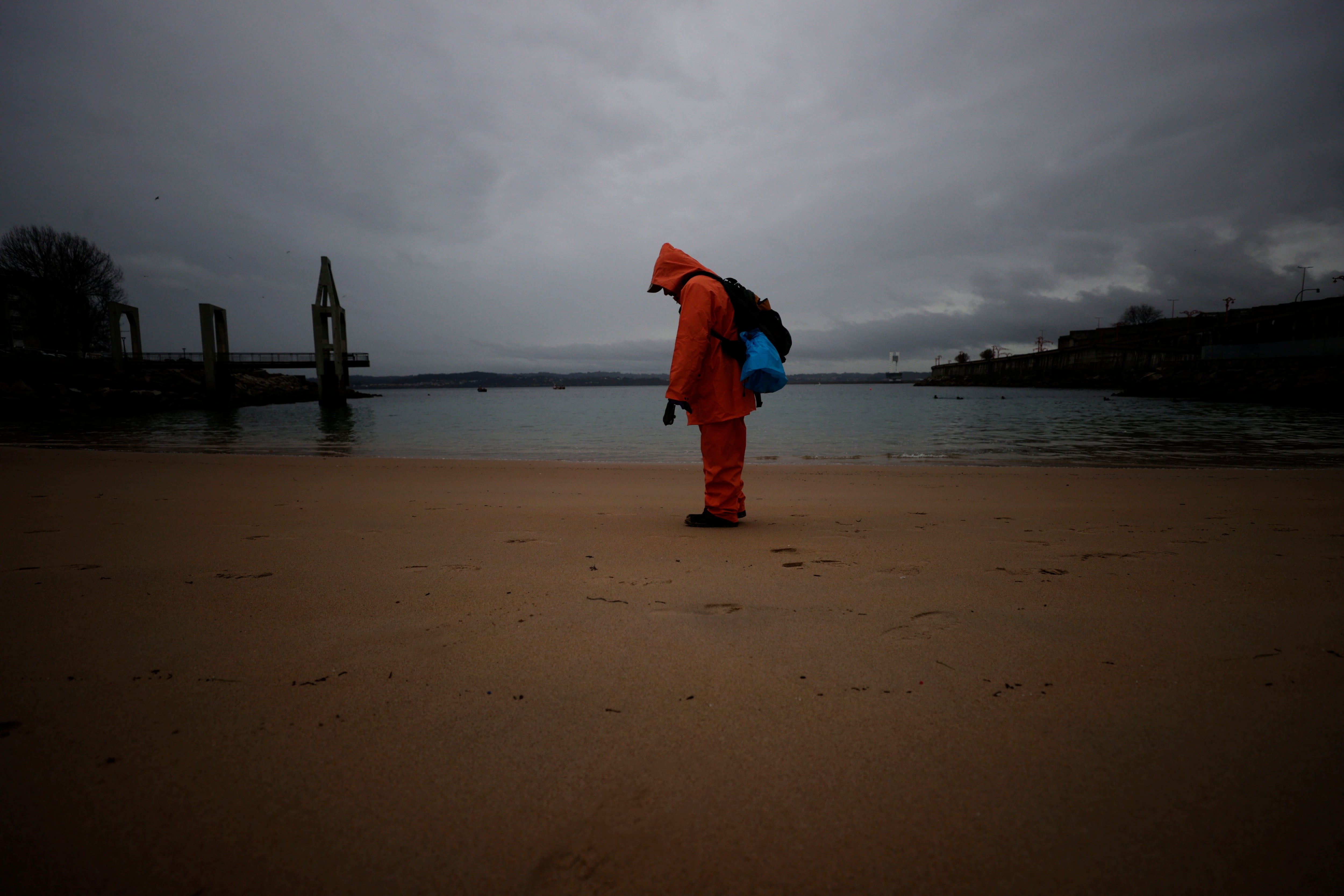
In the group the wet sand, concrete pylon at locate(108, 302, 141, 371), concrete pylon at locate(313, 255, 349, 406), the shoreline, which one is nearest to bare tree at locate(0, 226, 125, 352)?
concrete pylon at locate(108, 302, 141, 371)

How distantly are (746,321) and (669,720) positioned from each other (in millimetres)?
3117

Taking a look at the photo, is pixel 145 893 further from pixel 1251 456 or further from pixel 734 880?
pixel 1251 456

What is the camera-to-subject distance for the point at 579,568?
2877 mm

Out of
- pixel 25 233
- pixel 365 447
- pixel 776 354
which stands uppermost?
pixel 25 233

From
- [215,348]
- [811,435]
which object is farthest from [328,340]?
[811,435]

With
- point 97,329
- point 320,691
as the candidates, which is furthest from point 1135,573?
point 97,329

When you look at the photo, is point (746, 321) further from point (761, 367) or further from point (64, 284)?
point (64, 284)

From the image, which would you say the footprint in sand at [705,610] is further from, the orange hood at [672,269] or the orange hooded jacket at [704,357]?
the orange hood at [672,269]

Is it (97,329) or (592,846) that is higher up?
(97,329)

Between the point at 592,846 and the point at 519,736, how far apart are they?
1.30 ft

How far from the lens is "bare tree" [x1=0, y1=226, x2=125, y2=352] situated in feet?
119

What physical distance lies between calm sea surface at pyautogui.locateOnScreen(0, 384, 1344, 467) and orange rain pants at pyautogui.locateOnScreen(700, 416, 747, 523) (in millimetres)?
6989

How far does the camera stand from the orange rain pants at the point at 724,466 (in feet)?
13.4

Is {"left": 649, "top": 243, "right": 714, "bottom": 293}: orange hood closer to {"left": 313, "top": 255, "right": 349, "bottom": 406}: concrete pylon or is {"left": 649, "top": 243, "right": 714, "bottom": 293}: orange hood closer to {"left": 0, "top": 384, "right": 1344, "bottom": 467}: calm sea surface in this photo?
{"left": 0, "top": 384, "right": 1344, "bottom": 467}: calm sea surface
